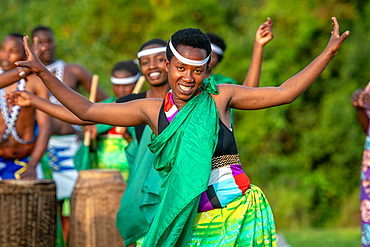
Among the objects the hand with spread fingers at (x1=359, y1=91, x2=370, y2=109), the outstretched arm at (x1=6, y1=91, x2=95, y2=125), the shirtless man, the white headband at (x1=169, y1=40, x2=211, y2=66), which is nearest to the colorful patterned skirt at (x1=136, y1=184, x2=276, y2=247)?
the white headband at (x1=169, y1=40, x2=211, y2=66)

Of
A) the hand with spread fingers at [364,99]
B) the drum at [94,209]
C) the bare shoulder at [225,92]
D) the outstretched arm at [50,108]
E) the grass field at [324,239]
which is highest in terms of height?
the bare shoulder at [225,92]

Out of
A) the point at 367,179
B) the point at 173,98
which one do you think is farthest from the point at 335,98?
the point at 173,98

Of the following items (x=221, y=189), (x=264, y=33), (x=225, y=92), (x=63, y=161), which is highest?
(x=264, y=33)

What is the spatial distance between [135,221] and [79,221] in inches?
44.7

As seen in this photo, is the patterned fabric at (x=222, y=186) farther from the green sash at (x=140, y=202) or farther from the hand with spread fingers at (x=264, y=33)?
the hand with spread fingers at (x=264, y=33)

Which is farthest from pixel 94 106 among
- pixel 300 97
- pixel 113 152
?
pixel 300 97

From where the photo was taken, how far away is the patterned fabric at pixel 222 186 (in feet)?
8.91

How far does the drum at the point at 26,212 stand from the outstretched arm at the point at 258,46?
2062mm

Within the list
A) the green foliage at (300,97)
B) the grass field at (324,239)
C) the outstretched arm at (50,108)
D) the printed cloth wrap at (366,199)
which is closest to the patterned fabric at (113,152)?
the outstretched arm at (50,108)

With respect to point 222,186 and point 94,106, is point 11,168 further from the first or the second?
point 222,186

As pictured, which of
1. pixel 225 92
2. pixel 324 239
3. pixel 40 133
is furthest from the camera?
pixel 324 239

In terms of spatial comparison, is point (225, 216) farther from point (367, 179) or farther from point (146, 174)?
point (367, 179)

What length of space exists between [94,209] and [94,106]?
2.18 metres

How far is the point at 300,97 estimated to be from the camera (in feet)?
41.5
